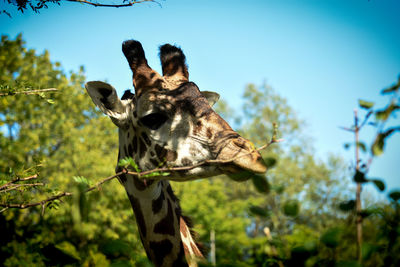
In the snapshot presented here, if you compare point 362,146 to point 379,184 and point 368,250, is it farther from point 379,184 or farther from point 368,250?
point 368,250

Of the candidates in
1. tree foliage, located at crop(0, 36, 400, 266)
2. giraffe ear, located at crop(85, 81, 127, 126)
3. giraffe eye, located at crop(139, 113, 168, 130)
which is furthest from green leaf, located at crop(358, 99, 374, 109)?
giraffe ear, located at crop(85, 81, 127, 126)

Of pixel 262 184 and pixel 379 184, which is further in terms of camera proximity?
pixel 262 184

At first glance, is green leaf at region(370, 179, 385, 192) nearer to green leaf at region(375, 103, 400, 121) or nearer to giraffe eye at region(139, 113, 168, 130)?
green leaf at region(375, 103, 400, 121)

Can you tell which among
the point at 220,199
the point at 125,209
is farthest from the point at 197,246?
the point at 220,199

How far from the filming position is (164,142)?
2.54m

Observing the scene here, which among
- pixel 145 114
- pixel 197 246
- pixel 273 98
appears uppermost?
pixel 273 98

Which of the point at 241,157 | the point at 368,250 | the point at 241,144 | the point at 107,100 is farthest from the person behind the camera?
the point at 107,100

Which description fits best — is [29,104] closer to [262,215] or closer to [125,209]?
[125,209]

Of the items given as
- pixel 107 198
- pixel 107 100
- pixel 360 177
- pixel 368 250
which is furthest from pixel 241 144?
pixel 107 198

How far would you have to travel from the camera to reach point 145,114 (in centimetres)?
260

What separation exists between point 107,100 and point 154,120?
57cm

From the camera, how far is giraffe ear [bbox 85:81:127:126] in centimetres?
280

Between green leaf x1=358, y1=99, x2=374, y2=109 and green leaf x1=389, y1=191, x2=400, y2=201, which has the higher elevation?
green leaf x1=358, y1=99, x2=374, y2=109

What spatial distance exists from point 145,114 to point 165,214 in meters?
0.92
